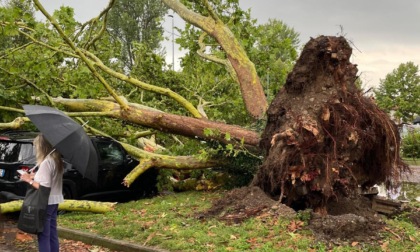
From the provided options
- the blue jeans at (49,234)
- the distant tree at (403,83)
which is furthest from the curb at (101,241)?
the distant tree at (403,83)

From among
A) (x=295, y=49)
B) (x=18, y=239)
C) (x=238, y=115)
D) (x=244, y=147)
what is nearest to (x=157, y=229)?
(x=18, y=239)

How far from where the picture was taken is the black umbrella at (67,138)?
14.9 ft

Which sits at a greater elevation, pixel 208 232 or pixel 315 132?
pixel 315 132

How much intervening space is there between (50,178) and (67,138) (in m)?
0.47

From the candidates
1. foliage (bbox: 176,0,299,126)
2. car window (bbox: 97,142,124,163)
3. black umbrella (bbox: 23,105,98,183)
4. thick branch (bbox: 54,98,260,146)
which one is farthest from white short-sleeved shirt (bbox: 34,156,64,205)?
foliage (bbox: 176,0,299,126)

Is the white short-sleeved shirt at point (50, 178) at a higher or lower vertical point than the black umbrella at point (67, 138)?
lower

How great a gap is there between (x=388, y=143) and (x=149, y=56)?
7.41 metres

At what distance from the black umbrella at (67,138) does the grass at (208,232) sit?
5.84 feet

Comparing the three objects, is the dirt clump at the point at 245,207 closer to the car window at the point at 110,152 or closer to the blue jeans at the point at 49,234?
the blue jeans at the point at 49,234

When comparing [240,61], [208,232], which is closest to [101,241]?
[208,232]

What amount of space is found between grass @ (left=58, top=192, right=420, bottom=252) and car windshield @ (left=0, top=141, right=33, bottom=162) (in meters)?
1.31

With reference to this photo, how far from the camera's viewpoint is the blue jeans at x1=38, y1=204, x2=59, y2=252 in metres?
4.80

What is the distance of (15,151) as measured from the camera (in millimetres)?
8219

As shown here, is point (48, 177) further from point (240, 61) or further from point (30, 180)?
point (240, 61)
